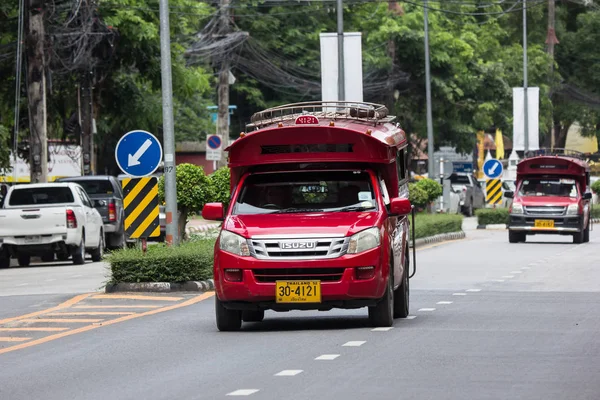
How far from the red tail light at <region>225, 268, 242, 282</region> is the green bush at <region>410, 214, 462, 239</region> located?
22.7 metres

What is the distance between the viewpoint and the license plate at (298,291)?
1475 centimetres

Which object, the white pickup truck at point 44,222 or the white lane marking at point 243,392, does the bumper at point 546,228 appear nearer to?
the white pickup truck at point 44,222

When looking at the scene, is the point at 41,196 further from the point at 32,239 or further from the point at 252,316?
the point at 252,316

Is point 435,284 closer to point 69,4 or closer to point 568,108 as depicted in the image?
point 69,4

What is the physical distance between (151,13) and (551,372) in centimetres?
3280

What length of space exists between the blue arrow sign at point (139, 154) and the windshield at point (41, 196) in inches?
364

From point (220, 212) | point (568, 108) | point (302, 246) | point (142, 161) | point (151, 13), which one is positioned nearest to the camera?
point (302, 246)

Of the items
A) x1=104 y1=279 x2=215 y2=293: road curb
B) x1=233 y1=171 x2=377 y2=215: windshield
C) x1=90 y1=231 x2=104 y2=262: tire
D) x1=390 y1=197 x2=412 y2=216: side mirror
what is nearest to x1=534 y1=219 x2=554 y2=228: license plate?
x1=90 y1=231 x2=104 y2=262: tire

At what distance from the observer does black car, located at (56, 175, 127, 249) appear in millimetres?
35625

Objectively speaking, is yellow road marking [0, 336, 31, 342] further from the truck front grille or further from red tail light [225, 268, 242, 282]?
the truck front grille

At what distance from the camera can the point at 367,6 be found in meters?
62.0

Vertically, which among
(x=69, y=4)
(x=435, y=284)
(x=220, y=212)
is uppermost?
(x=69, y=4)

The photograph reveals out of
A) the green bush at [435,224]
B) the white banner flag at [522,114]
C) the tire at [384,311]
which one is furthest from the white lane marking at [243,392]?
the white banner flag at [522,114]

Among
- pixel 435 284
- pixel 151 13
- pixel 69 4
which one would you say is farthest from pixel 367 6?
pixel 435 284
